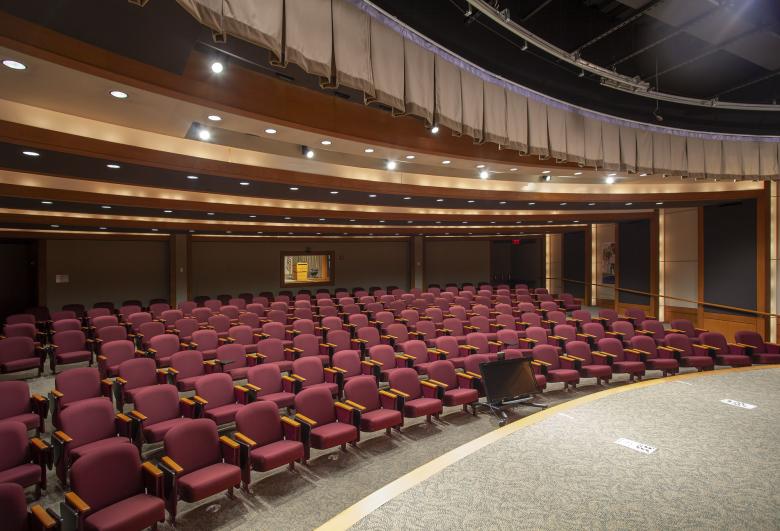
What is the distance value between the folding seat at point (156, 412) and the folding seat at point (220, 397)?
23cm

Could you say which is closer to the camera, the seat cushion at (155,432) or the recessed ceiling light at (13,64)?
the recessed ceiling light at (13,64)

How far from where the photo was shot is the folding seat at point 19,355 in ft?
26.7

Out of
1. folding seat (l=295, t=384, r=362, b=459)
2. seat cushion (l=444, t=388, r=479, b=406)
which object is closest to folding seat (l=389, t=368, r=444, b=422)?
seat cushion (l=444, t=388, r=479, b=406)

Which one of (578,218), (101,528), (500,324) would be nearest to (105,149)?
(101,528)

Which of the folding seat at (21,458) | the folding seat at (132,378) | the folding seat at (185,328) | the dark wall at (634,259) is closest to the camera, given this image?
the folding seat at (21,458)

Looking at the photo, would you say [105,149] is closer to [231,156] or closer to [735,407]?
[231,156]

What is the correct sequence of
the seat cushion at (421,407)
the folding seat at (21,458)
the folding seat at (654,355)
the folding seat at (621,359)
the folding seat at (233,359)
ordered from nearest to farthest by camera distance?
the folding seat at (21,458) < the seat cushion at (421,407) < the folding seat at (233,359) < the folding seat at (621,359) < the folding seat at (654,355)

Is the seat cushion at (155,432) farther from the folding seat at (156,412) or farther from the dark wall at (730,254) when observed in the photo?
the dark wall at (730,254)

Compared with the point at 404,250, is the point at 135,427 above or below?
below

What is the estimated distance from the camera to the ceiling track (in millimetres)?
4191

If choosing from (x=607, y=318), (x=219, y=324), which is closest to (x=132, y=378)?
(x=219, y=324)

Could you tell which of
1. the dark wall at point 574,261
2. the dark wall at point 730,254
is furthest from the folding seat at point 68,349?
the dark wall at point 574,261

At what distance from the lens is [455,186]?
995 cm

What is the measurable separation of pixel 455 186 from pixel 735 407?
6.26 meters
